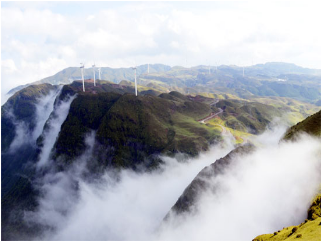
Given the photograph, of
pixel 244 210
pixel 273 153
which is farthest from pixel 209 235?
pixel 273 153

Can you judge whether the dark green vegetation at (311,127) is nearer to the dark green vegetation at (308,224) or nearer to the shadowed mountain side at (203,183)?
the dark green vegetation at (308,224)

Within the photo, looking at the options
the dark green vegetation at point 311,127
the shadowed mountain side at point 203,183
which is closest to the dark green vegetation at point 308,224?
the dark green vegetation at point 311,127

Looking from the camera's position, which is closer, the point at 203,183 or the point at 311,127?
the point at 311,127

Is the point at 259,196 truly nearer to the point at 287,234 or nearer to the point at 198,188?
the point at 198,188

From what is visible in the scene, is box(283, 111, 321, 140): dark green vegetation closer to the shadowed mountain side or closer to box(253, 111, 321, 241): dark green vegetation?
box(253, 111, 321, 241): dark green vegetation

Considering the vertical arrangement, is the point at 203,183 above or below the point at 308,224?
below

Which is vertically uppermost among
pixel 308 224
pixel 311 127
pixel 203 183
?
pixel 311 127

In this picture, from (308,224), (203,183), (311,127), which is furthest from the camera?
(203,183)

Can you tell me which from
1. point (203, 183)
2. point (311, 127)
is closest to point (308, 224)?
point (311, 127)

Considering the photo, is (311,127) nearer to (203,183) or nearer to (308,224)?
(308,224)

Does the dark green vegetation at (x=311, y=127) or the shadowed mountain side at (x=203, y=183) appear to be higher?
the dark green vegetation at (x=311, y=127)

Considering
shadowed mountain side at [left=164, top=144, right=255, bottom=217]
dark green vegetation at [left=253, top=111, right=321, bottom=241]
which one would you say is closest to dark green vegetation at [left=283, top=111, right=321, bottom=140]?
dark green vegetation at [left=253, top=111, right=321, bottom=241]
